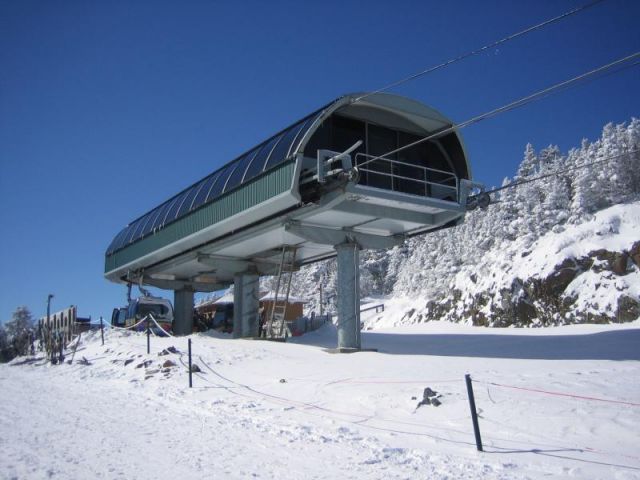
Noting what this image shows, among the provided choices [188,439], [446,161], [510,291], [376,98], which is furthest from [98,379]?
[510,291]

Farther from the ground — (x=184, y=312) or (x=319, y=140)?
(x=319, y=140)

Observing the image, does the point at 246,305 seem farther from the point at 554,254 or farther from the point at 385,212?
the point at 554,254

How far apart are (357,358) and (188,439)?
9.56 metres

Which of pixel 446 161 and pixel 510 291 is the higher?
pixel 446 161

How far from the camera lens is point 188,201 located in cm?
2714

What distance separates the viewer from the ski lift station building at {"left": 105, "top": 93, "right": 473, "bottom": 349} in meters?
18.2

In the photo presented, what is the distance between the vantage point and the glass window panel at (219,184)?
23.7 metres

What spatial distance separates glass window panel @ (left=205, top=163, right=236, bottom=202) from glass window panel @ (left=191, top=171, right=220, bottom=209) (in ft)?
1.75

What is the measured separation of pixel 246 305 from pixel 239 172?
8365mm

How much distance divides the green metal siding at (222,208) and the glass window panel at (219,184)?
1.34ft

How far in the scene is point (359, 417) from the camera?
9039 mm

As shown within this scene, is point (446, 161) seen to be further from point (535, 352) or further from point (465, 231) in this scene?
point (465, 231)

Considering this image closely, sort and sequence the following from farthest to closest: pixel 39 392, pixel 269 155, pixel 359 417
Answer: pixel 269 155 < pixel 39 392 < pixel 359 417

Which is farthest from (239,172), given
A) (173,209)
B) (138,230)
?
(138,230)
